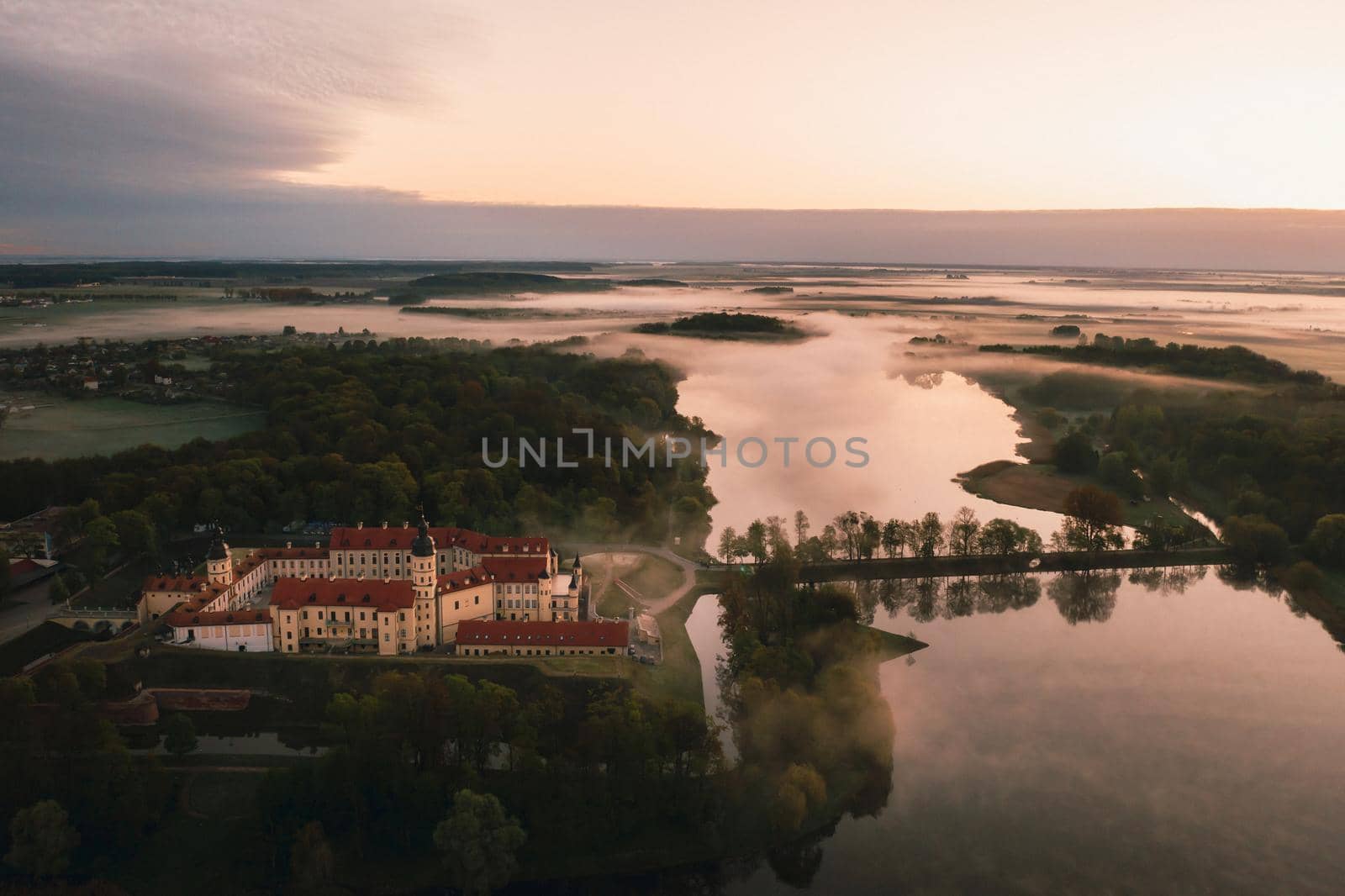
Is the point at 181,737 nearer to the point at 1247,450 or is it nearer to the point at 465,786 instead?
the point at 465,786

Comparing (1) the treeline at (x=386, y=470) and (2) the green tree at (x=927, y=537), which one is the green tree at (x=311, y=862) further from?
(2) the green tree at (x=927, y=537)

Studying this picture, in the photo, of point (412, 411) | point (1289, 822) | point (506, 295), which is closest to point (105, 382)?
point (412, 411)

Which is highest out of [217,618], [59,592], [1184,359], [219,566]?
[1184,359]

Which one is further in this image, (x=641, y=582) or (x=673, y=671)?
(x=641, y=582)

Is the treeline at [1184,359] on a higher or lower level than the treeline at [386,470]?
higher

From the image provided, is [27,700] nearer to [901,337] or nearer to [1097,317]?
[901,337]

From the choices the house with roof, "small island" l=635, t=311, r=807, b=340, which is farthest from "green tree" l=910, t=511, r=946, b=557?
"small island" l=635, t=311, r=807, b=340

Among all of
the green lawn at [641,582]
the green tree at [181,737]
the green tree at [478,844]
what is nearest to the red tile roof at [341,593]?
the green tree at [181,737]

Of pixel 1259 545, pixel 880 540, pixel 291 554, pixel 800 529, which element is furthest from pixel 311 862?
pixel 1259 545
